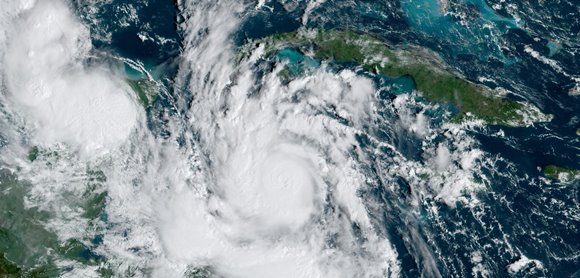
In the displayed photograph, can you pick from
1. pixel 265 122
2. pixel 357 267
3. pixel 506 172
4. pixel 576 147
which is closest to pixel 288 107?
pixel 265 122

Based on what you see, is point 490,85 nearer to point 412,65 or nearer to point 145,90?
point 412,65

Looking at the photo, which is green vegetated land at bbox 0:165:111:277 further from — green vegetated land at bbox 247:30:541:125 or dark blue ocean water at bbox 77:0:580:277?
green vegetated land at bbox 247:30:541:125

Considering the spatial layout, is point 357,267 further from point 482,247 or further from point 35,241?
point 35,241

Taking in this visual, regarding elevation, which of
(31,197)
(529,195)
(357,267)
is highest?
→ (31,197)

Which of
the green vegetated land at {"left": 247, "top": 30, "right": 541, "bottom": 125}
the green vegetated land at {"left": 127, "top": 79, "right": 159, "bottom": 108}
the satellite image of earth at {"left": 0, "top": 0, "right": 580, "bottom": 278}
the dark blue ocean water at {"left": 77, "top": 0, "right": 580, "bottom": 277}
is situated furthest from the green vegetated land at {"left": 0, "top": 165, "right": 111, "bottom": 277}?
the green vegetated land at {"left": 247, "top": 30, "right": 541, "bottom": 125}

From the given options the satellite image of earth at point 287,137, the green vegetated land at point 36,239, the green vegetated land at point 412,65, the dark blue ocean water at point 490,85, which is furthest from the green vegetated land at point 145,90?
the green vegetated land at point 412,65

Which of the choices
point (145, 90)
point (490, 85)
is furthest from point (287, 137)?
point (490, 85)

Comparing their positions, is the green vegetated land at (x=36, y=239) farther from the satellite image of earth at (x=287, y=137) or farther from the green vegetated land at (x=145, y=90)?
Result: the green vegetated land at (x=145, y=90)
